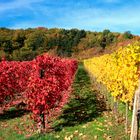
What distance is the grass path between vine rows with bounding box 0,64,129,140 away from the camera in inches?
680

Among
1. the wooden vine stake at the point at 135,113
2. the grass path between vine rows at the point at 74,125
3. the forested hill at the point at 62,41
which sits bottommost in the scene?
the grass path between vine rows at the point at 74,125

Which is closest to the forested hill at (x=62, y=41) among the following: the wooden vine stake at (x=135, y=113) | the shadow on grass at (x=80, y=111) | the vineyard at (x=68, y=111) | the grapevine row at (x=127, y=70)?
the shadow on grass at (x=80, y=111)

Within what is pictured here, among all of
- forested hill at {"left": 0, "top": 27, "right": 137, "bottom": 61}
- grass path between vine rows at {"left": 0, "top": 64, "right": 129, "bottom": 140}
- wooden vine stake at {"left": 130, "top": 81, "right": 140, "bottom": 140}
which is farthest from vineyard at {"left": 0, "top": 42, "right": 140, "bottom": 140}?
forested hill at {"left": 0, "top": 27, "right": 137, "bottom": 61}

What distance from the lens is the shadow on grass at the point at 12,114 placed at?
2460 cm

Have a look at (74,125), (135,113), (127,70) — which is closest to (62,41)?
(74,125)

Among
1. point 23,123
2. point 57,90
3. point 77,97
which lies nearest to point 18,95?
point 77,97

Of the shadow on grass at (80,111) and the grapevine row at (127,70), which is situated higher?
the grapevine row at (127,70)

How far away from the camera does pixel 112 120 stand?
20.2m

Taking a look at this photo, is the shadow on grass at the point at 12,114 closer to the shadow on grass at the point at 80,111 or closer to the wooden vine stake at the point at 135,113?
the shadow on grass at the point at 80,111

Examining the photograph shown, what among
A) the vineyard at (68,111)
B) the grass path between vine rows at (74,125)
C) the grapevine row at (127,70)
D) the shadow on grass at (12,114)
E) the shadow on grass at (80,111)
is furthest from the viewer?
the shadow on grass at (12,114)

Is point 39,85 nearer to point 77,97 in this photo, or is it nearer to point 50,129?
point 50,129

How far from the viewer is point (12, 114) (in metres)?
25.6

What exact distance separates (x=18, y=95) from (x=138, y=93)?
77.8ft

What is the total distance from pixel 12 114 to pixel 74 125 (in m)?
6.97
